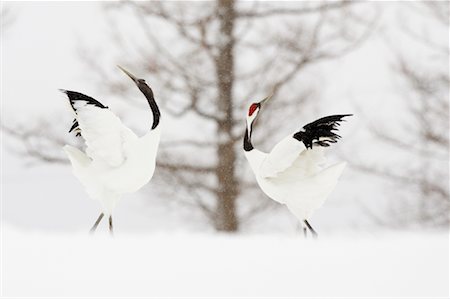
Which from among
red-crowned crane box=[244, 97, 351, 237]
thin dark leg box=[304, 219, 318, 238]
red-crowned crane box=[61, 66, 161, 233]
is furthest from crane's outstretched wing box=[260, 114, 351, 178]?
red-crowned crane box=[61, 66, 161, 233]

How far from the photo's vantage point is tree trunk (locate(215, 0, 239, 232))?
4.02 m

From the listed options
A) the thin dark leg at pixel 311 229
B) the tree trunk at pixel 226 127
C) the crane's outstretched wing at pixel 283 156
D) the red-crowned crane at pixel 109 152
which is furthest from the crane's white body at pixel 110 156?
the tree trunk at pixel 226 127

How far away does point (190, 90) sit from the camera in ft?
13.6

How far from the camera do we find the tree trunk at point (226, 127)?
4020 mm

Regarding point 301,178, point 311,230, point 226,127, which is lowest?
point 311,230

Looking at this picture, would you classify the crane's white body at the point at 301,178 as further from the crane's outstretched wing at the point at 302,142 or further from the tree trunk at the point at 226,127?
the tree trunk at the point at 226,127

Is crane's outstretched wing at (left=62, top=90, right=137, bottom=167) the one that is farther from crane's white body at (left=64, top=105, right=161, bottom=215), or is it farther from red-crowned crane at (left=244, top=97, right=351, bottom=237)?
red-crowned crane at (left=244, top=97, right=351, bottom=237)

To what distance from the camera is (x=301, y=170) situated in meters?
2.26

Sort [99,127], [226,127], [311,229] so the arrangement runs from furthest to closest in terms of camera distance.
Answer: [226,127] → [311,229] → [99,127]

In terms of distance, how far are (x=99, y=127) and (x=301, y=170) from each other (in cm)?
71

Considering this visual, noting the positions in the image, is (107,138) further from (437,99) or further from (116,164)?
(437,99)

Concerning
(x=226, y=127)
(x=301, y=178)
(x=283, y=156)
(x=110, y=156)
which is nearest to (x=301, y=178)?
(x=301, y=178)

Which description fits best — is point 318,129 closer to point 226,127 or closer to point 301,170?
point 301,170

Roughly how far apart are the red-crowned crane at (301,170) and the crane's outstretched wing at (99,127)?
50cm
